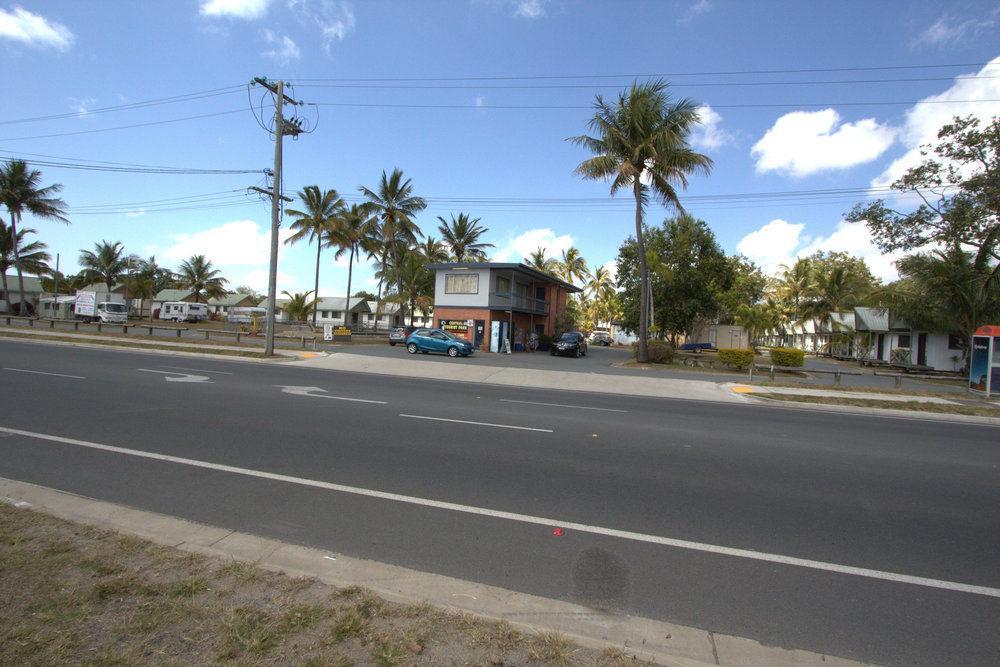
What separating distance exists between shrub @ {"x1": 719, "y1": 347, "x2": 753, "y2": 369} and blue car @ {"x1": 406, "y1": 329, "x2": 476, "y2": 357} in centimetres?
1245

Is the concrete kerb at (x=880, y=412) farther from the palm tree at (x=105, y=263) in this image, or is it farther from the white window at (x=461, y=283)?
the palm tree at (x=105, y=263)

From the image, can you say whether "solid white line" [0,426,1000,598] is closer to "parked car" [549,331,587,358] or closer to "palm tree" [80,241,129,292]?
"parked car" [549,331,587,358]

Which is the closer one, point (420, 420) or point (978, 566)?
point (978, 566)

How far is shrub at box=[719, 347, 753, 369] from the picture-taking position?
75.5ft

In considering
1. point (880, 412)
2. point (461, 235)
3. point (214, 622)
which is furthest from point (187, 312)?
point (214, 622)

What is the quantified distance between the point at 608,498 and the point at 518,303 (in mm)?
31374

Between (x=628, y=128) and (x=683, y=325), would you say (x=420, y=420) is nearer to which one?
(x=628, y=128)

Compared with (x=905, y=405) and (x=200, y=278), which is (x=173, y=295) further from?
(x=905, y=405)

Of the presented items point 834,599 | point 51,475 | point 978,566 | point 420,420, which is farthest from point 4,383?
point 978,566

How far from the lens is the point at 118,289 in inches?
2618

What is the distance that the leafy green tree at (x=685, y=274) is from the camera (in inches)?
1470

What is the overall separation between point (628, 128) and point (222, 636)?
1031 inches

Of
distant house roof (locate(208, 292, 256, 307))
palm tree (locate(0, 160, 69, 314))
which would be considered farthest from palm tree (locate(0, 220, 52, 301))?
distant house roof (locate(208, 292, 256, 307))

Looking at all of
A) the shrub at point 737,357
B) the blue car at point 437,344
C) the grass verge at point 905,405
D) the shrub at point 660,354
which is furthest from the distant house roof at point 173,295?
the grass verge at point 905,405
